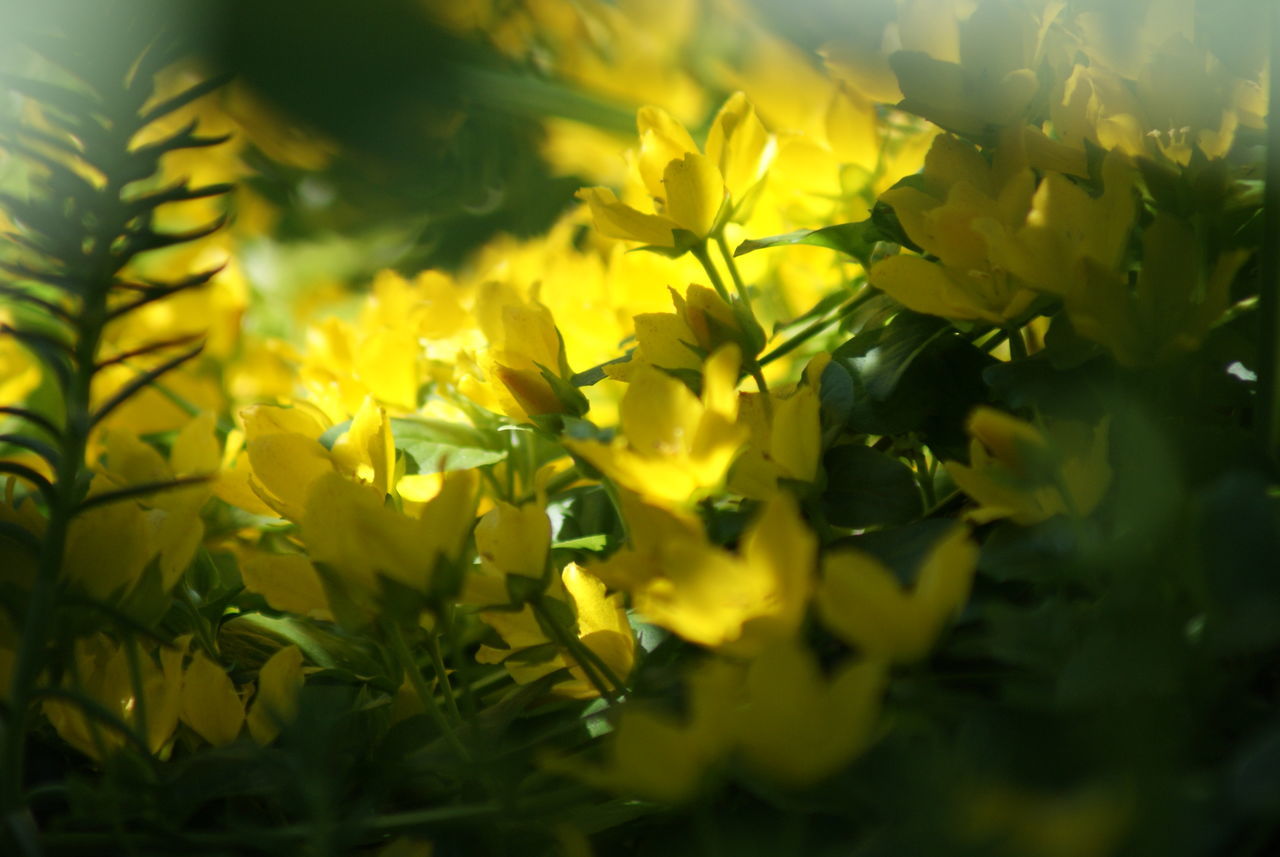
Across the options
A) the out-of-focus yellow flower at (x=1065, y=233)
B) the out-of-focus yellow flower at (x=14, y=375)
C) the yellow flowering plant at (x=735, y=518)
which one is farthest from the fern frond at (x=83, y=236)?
the out-of-focus yellow flower at (x=14, y=375)

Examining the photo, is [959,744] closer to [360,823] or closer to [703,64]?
[360,823]

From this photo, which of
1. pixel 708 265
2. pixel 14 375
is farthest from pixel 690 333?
pixel 14 375

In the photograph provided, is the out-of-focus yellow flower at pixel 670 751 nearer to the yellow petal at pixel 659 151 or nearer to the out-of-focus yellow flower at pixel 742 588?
the out-of-focus yellow flower at pixel 742 588

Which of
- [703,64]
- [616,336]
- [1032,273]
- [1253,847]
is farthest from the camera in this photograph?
[703,64]

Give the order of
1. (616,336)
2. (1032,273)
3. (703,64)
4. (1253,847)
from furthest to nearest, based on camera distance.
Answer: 1. (703,64)
2. (616,336)
3. (1032,273)
4. (1253,847)

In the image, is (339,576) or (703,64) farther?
A: (703,64)

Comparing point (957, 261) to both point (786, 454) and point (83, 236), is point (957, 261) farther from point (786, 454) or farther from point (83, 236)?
point (83, 236)

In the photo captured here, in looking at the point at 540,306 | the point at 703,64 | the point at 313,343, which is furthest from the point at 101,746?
the point at 703,64
